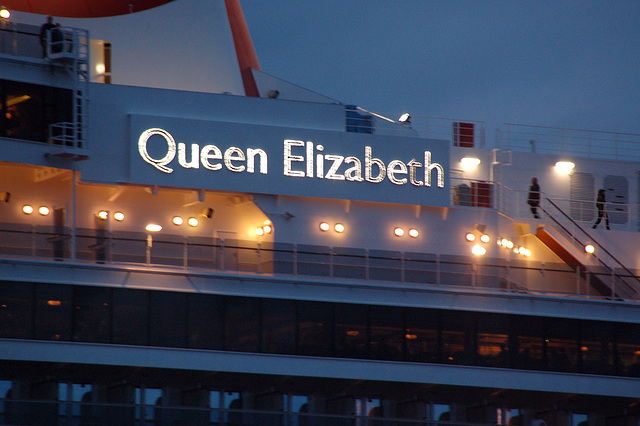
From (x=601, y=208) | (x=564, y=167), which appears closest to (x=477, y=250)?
(x=564, y=167)

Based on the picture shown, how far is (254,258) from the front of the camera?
1191 inches

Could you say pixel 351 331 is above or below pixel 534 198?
below

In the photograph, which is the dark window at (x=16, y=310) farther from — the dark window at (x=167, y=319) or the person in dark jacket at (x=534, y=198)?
the person in dark jacket at (x=534, y=198)

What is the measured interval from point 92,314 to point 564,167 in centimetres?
1577

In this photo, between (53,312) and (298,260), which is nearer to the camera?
(53,312)

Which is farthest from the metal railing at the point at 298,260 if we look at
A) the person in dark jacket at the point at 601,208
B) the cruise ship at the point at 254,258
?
the person in dark jacket at the point at 601,208

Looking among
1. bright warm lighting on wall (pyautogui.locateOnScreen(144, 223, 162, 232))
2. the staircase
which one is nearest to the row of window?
the staircase

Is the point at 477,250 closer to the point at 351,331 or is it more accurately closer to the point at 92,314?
the point at 351,331

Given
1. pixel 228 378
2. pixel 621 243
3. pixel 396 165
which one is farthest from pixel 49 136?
pixel 621 243

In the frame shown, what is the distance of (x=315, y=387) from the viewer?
3095 centimetres

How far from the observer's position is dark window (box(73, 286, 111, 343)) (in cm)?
2852

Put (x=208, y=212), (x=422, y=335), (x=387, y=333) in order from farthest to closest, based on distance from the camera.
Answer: (x=208, y=212) < (x=422, y=335) < (x=387, y=333)

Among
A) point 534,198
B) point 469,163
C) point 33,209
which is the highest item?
point 469,163

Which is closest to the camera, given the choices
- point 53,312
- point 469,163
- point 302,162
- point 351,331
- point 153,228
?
point 53,312
